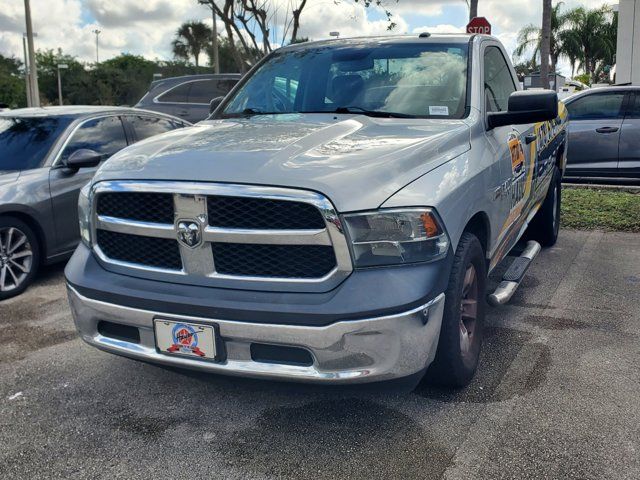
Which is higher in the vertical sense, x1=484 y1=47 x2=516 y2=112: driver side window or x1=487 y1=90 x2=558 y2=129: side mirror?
x1=484 y1=47 x2=516 y2=112: driver side window

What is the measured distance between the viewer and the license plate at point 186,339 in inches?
111

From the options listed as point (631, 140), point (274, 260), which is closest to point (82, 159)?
point (274, 260)

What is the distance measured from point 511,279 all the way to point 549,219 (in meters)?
2.48

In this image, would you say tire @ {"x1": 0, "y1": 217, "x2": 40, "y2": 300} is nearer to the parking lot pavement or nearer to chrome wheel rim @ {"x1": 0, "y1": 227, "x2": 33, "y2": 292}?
chrome wheel rim @ {"x1": 0, "y1": 227, "x2": 33, "y2": 292}

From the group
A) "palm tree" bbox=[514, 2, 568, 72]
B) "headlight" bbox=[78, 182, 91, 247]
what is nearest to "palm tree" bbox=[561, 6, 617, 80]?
"palm tree" bbox=[514, 2, 568, 72]

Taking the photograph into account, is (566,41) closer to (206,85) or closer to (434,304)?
(206,85)

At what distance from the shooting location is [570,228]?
303 inches

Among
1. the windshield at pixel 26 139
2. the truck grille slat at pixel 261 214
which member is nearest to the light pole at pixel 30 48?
the windshield at pixel 26 139

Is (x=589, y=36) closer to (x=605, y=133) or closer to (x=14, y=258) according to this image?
(x=605, y=133)

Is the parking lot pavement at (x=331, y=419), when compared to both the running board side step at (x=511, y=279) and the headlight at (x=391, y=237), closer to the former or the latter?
the running board side step at (x=511, y=279)

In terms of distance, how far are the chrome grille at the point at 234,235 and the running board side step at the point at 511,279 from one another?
1.42m

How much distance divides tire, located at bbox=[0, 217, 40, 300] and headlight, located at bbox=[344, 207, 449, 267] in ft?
12.2

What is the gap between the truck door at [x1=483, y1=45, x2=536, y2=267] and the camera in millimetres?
3986

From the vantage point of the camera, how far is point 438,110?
3.89m
